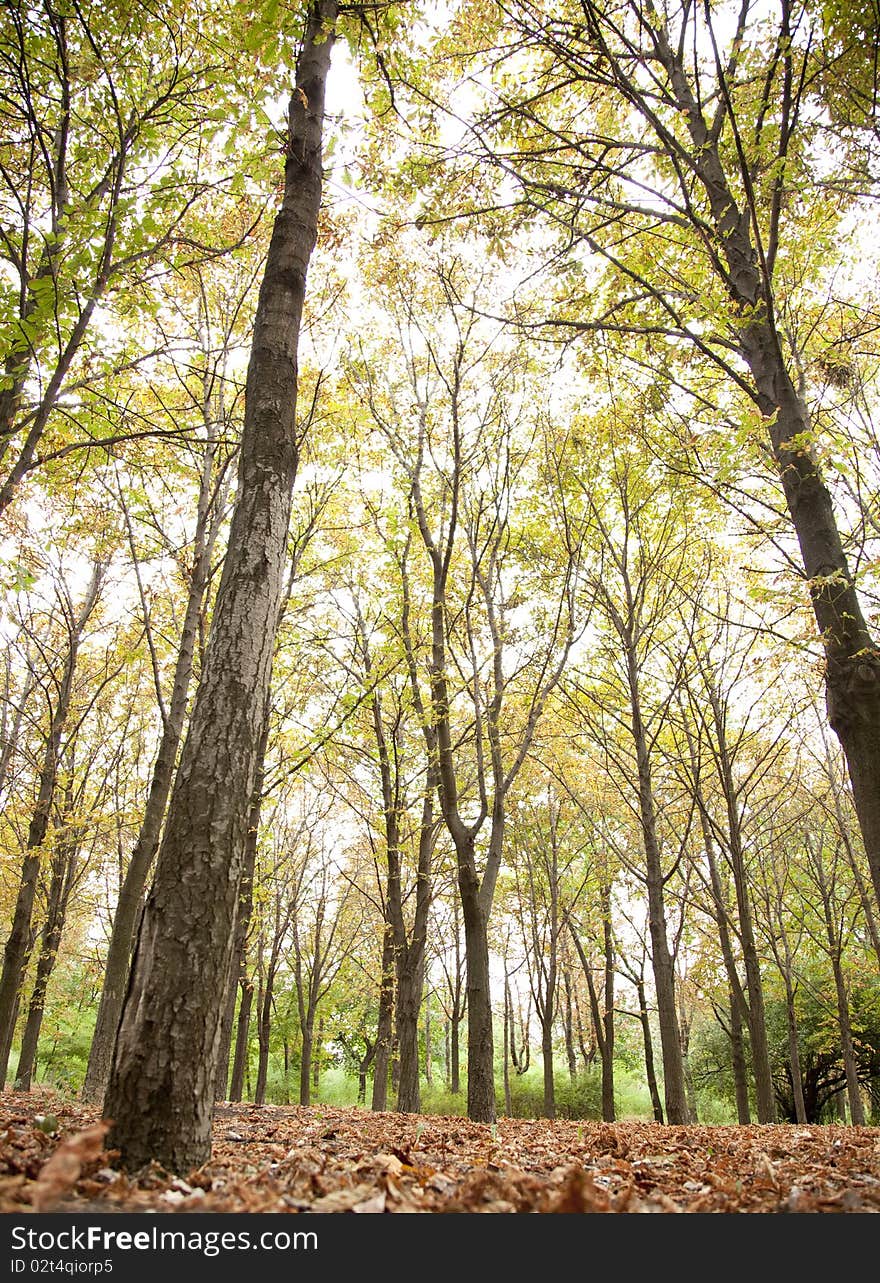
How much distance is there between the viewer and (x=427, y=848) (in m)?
11.1

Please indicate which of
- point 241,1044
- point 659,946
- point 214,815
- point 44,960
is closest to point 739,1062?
point 659,946

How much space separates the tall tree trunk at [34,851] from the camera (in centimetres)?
877

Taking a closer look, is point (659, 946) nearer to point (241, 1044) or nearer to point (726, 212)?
point (726, 212)

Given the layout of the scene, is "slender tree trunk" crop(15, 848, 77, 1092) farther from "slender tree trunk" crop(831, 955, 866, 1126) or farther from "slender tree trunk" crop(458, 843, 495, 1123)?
"slender tree trunk" crop(831, 955, 866, 1126)

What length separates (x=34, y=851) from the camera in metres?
8.41

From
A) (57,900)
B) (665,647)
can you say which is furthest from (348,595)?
(57,900)

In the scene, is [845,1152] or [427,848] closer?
[845,1152]

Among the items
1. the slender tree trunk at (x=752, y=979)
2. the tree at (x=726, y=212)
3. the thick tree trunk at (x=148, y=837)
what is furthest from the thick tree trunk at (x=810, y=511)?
the slender tree trunk at (x=752, y=979)

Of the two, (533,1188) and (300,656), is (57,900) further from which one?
(533,1188)

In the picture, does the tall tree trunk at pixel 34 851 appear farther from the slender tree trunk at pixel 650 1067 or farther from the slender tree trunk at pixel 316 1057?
the slender tree trunk at pixel 316 1057

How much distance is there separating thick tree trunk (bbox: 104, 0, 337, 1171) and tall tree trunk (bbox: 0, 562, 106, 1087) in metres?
7.46

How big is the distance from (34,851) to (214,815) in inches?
299

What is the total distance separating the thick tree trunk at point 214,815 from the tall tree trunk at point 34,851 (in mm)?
7462
